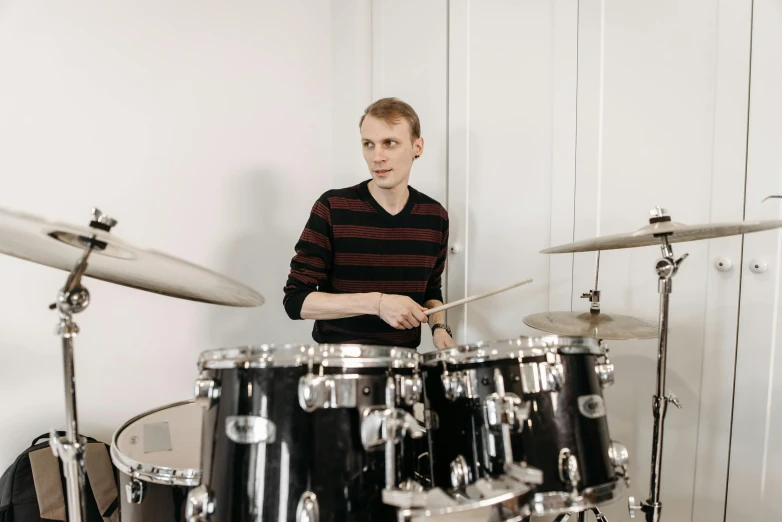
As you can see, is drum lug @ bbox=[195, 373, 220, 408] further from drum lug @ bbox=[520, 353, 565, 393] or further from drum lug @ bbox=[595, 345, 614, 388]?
drum lug @ bbox=[595, 345, 614, 388]

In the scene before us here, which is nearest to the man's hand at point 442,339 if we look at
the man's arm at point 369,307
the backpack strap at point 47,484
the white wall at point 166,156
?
the man's arm at point 369,307

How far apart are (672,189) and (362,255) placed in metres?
1.06

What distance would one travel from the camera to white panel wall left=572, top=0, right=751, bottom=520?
1.56 metres

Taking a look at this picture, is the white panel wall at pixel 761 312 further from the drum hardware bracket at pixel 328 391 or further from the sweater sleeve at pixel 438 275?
the drum hardware bracket at pixel 328 391

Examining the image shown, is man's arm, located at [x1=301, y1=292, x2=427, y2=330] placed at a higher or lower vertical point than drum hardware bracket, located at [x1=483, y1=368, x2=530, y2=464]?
higher

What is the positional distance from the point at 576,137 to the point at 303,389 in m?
1.43

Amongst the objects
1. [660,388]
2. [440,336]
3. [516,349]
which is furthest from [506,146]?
[516,349]

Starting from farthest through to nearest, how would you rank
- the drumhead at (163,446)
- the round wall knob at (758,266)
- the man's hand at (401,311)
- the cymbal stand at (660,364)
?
the round wall knob at (758,266)
the man's hand at (401,311)
the cymbal stand at (660,364)
the drumhead at (163,446)

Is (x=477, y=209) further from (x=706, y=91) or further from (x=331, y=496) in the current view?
(x=331, y=496)

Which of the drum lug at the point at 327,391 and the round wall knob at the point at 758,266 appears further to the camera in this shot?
the round wall knob at the point at 758,266

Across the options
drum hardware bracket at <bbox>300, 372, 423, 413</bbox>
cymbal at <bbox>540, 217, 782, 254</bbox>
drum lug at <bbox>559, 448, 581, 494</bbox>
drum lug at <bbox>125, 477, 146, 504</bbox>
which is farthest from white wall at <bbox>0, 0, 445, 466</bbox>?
drum lug at <bbox>559, 448, 581, 494</bbox>

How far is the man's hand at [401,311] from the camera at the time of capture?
54.8 inches

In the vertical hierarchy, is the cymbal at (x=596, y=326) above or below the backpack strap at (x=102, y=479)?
above

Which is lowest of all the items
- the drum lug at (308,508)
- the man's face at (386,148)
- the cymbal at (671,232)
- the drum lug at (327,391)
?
the drum lug at (308,508)
